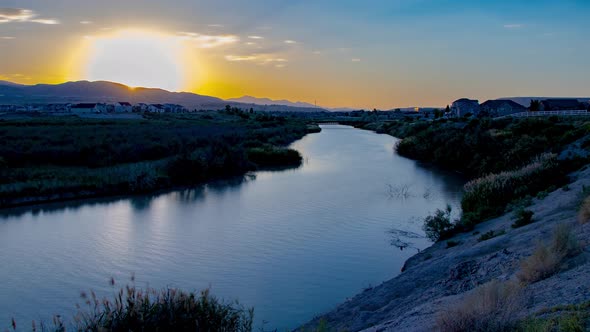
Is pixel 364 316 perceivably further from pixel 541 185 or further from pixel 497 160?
pixel 497 160

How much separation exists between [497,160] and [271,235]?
16915 millimetres

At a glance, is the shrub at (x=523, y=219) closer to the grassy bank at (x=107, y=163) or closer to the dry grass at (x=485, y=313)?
the dry grass at (x=485, y=313)

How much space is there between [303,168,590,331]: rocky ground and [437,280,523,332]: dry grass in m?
0.19

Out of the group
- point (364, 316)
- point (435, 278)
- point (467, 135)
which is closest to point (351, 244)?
point (435, 278)

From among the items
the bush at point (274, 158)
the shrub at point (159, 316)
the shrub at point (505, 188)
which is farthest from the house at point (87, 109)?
the shrub at point (159, 316)

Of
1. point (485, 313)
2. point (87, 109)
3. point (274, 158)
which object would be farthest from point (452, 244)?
point (87, 109)

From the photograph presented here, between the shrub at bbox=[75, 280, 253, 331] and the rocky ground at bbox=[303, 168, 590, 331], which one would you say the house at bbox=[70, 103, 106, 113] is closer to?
the rocky ground at bbox=[303, 168, 590, 331]

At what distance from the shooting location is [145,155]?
33.4m

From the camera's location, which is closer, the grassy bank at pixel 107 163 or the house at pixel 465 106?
the grassy bank at pixel 107 163

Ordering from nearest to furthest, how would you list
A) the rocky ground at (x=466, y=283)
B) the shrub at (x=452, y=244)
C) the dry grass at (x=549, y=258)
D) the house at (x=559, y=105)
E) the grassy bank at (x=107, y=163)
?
1. the rocky ground at (x=466, y=283)
2. the dry grass at (x=549, y=258)
3. the shrub at (x=452, y=244)
4. the grassy bank at (x=107, y=163)
5. the house at (x=559, y=105)

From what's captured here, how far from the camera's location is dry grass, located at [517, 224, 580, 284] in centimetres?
687

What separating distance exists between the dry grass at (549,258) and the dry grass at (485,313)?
1.71 meters

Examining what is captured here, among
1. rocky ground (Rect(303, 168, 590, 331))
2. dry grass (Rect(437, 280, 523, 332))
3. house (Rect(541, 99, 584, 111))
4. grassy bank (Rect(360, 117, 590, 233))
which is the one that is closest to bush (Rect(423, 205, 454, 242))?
grassy bank (Rect(360, 117, 590, 233))

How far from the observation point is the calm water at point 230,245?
11.4 metres
